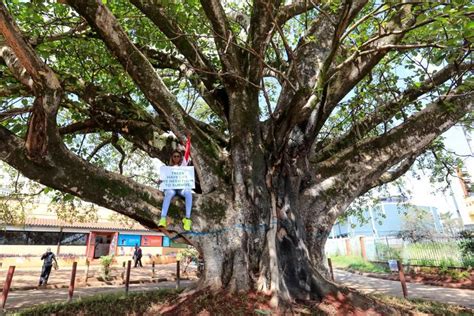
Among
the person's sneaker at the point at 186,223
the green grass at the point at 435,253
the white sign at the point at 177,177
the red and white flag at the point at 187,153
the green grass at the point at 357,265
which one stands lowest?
the green grass at the point at 357,265

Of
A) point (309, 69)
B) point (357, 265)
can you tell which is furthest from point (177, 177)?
point (357, 265)

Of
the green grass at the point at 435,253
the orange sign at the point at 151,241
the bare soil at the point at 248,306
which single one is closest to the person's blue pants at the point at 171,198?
the bare soil at the point at 248,306

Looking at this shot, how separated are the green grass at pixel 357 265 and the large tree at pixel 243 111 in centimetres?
1114

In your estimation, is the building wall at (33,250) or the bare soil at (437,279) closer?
the bare soil at (437,279)

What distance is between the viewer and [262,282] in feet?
13.6

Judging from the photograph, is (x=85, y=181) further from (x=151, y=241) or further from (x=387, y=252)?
(x=151, y=241)

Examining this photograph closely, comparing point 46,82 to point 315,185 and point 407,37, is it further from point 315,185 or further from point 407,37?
point 407,37

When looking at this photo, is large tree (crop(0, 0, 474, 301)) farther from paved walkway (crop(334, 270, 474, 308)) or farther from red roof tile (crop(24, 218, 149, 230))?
red roof tile (crop(24, 218, 149, 230))

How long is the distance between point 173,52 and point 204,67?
1.38m

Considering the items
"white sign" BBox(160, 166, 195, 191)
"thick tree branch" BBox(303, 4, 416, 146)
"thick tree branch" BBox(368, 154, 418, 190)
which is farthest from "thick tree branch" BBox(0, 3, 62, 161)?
"thick tree branch" BBox(368, 154, 418, 190)

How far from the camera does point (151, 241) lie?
87.1ft

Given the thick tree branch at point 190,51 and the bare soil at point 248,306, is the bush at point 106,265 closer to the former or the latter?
the bare soil at point 248,306

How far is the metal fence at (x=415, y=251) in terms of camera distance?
499 inches

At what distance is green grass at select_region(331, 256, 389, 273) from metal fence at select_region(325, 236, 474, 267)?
0.62 meters
